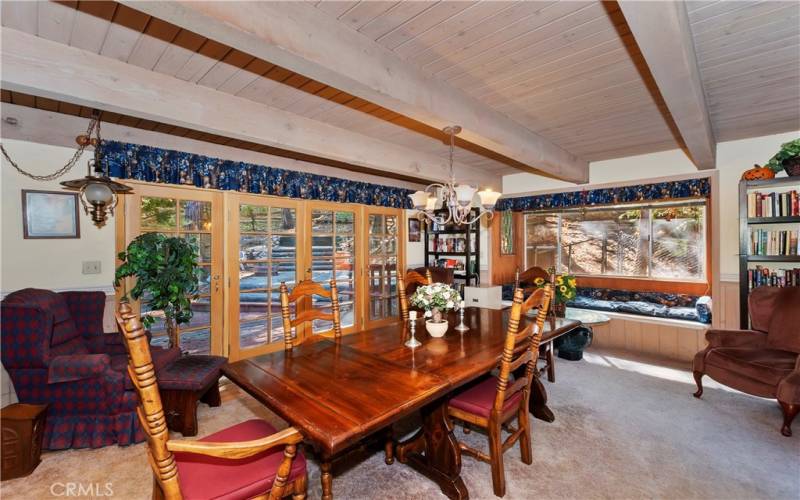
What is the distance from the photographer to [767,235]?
10.8 feet

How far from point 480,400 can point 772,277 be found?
3386 mm

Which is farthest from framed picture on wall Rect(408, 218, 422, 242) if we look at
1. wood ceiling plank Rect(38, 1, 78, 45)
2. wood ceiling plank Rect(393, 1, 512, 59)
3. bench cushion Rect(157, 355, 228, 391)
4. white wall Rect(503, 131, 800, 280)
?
wood ceiling plank Rect(38, 1, 78, 45)

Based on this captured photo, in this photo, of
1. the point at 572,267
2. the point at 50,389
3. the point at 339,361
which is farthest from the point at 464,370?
the point at 572,267

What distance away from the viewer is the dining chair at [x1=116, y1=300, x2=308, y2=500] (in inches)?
41.7

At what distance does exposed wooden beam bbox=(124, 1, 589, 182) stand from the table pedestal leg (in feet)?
5.81

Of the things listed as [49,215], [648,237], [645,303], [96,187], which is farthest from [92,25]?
[648,237]

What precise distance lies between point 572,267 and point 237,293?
484cm

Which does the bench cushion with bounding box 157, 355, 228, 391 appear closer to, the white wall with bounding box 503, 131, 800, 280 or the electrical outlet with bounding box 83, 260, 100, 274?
the electrical outlet with bounding box 83, 260, 100, 274

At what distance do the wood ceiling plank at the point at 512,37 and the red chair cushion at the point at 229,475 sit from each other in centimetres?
210

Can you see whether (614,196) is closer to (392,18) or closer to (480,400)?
(480,400)

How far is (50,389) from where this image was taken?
2.23m

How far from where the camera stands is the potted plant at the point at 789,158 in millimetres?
2990

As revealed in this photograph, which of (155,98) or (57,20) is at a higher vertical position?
(57,20)

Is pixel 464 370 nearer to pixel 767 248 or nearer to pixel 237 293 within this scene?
pixel 237 293
